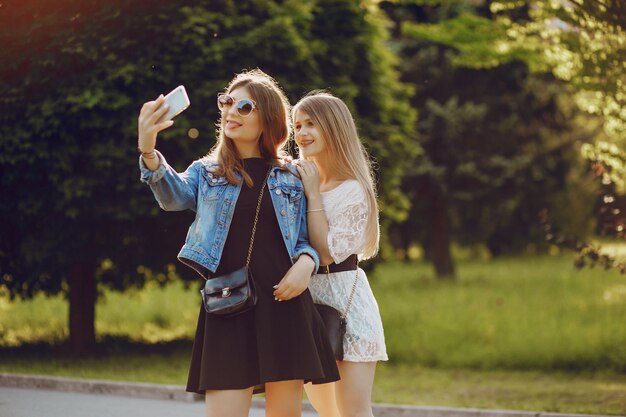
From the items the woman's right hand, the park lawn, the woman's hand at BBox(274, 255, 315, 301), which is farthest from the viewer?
the park lawn

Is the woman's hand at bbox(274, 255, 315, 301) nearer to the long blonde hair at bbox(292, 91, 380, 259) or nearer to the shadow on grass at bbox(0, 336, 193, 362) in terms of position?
the long blonde hair at bbox(292, 91, 380, 259)

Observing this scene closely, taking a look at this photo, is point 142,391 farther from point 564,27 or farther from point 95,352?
point 564,27

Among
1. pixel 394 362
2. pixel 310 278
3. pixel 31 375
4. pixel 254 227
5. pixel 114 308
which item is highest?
pixel 254 227

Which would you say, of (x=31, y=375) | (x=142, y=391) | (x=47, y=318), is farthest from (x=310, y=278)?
(x=47, y=318)

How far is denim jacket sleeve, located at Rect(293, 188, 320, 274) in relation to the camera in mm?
4301

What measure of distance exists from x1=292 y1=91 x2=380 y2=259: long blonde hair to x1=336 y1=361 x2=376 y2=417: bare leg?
59cm

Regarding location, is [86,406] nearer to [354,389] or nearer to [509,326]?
[354,389]

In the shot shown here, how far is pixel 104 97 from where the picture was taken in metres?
9.92

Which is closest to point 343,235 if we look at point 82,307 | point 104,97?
point 104,97

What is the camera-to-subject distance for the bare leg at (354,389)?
14.8 feet

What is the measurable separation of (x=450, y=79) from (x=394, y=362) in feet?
43.9

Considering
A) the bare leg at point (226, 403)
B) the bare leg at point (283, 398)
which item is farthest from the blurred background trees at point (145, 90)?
the bare leg at point (226, 403)

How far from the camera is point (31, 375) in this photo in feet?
30.1

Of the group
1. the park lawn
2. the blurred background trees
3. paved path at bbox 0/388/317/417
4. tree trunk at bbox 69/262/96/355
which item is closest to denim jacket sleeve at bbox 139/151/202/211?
paved path at bbox 0/388/317/417
